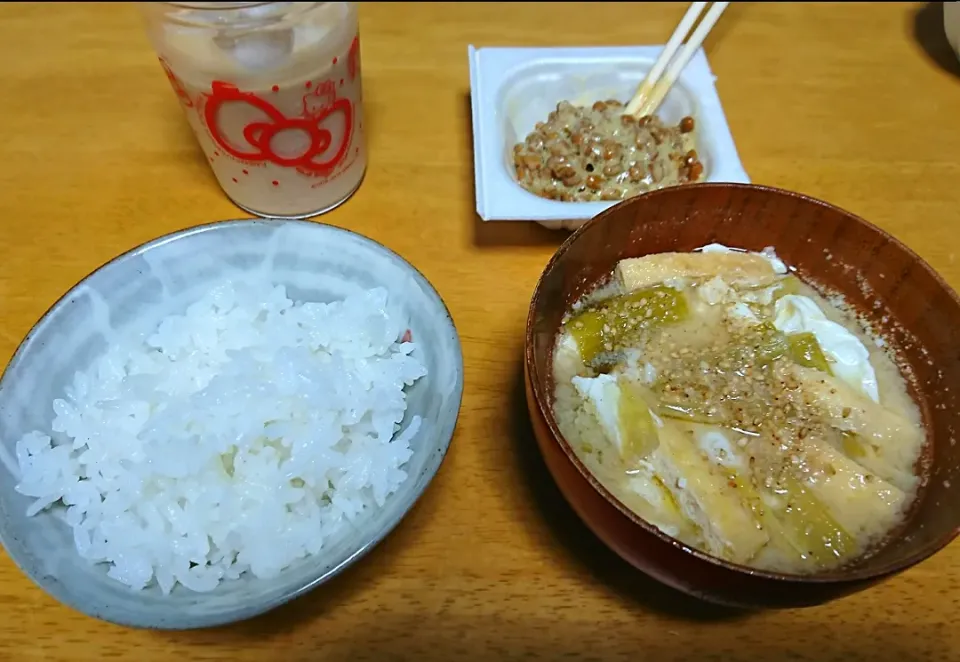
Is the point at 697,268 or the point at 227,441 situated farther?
the point at 697,268

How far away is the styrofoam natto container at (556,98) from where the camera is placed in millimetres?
1390

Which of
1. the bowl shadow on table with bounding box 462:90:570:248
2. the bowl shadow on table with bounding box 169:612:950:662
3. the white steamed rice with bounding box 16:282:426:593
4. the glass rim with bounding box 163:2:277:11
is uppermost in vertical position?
the glass rim with bounding box 163:2:277:11

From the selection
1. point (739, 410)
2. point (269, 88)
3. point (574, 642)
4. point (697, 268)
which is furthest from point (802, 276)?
point (269, 88)

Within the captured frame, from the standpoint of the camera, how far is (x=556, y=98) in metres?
1.72

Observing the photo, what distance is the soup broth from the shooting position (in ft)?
3.10

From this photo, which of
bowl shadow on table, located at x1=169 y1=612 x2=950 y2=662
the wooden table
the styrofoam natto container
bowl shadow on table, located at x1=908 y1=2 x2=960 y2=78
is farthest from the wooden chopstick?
bowl shadow on table, located at x1=169 y1=612 x2=950 y2=662

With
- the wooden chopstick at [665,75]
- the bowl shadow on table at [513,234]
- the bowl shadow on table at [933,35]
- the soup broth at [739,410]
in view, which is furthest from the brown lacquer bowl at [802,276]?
the bowl shadow on table at [933,35]

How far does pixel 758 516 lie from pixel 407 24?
1639 mm

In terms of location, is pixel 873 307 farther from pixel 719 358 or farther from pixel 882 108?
pixel 882 108

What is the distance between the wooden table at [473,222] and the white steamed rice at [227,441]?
13cm

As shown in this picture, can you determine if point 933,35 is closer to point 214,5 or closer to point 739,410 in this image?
point 739,410

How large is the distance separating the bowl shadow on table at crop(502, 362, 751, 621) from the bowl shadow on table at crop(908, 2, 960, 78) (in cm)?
165

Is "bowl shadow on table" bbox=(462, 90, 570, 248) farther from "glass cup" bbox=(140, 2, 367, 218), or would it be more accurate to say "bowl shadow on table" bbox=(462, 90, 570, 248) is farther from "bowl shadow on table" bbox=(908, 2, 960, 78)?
"bowl shadow on table" bbox=(908, 2, 960, 78)

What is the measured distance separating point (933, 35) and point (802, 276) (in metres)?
1.28
